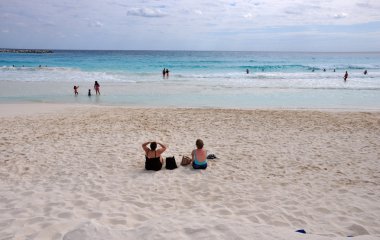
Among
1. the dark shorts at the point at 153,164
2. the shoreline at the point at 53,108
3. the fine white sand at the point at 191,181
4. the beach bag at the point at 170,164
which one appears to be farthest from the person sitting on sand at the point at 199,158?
the shoreline at the point at 53,108

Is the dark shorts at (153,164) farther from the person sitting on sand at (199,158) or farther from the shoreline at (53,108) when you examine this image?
the shoreline at (53,108)

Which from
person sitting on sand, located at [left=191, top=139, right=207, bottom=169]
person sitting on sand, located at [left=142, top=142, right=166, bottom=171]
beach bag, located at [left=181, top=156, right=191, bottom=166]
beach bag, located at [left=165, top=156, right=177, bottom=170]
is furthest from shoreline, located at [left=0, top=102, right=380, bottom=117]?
person sitting on sand, located at [left=142, top=142, right=166, bottom=171]

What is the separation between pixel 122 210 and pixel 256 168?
3.72 m

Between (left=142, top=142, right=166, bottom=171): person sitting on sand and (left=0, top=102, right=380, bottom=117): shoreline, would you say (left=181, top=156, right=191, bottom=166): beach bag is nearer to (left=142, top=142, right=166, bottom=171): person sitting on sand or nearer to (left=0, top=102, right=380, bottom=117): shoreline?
(left=142, top=142, right=166, bottom=171): person sitting on sand

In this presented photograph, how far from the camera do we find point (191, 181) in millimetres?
6801

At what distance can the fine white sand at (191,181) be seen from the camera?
4453 mm

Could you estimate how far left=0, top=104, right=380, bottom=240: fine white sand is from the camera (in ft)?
14.6

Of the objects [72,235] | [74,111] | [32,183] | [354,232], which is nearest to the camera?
[72,235]

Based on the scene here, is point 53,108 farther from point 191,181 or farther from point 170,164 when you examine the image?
point 191,181

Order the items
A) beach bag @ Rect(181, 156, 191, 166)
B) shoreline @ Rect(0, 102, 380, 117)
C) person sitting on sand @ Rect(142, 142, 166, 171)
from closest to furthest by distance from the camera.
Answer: person sitting on sand @ Rect(142, 142, 166, 171)
beach bag @ Rect(181, 156, 191, 166)
shoreline @ Rect(0, 102, 380, 117)

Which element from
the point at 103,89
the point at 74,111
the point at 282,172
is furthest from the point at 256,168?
the point at 103,89

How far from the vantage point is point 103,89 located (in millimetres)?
24594

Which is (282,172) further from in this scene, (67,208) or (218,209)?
(67,208)

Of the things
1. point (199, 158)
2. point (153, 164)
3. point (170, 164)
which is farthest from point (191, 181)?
point (153, 164)
